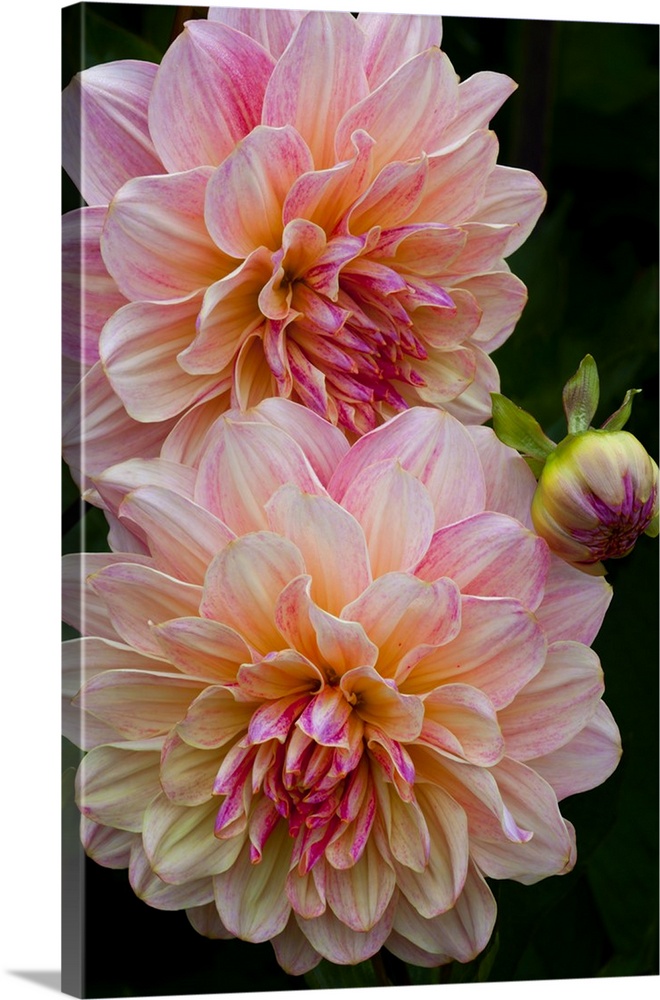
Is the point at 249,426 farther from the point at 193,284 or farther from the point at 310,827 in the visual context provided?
the point at 310,827

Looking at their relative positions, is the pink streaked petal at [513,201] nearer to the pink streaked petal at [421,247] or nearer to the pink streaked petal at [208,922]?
the pink streaked petal at [421,247]

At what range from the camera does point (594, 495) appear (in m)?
1.59

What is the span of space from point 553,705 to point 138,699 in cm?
37

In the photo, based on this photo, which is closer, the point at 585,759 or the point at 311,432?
the point at 311,432

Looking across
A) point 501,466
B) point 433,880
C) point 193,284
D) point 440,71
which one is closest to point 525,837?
point 433,880

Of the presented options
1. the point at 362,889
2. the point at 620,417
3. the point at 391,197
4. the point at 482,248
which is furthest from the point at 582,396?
the point at 362,889

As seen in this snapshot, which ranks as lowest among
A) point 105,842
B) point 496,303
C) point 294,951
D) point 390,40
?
point 294,951

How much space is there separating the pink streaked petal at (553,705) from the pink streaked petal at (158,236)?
1.50ft

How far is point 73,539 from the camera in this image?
5.22ft

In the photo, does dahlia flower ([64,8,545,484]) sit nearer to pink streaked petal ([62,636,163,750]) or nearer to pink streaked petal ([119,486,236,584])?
pink streaked petal ([119,486,236,584])

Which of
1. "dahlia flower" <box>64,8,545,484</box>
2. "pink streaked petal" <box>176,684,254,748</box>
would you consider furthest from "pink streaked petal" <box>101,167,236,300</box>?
"pink streaked petal" <box>176,684,254,748</box>

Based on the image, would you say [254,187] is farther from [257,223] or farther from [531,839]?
[531,839]

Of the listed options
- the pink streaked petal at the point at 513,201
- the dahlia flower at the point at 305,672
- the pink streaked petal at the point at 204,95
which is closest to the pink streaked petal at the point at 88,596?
the dahlia flower at the point at 305,672

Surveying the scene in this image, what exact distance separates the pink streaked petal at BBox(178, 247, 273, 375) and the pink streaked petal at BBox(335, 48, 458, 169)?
13cm
